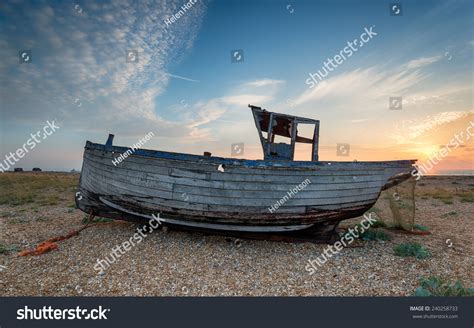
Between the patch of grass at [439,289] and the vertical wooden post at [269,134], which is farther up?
the vertical wooden post at [269,134]

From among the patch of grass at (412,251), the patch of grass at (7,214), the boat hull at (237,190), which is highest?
the boat hull at (237,190)

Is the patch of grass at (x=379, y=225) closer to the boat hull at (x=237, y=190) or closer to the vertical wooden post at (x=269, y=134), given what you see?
the boat hull at (x=237, y=190)

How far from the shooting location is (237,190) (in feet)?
24.6

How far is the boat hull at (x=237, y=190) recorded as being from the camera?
750 centimetres

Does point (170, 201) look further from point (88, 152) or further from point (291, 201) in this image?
point (88, 152)

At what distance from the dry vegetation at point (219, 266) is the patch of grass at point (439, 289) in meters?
0.27

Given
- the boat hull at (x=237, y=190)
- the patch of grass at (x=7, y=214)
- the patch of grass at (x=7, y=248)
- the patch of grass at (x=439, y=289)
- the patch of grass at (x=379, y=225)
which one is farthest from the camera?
the patch of grass at (x=7, y=214)

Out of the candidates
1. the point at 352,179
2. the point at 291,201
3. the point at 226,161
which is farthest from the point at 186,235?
the point at 352,179

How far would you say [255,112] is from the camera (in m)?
9.45

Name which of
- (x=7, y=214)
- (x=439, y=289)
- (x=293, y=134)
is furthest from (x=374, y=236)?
(x=7, y=214)

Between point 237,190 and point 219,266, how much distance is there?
2014 millimetres

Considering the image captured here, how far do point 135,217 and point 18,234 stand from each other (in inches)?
195

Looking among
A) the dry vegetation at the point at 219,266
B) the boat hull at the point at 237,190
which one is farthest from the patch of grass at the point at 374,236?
the boat hull at the point at 237,190

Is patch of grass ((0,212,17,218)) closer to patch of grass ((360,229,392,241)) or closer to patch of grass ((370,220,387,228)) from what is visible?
patch of grass ((360,229,392,241))
